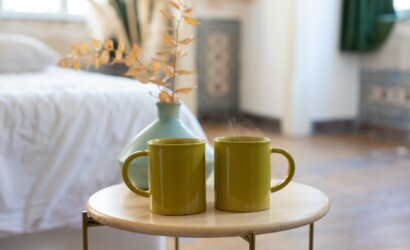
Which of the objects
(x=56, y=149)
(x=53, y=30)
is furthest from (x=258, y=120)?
(x=56, y=149)

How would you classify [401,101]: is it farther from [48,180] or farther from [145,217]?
[145,217]

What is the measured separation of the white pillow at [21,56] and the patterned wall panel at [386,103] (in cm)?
234

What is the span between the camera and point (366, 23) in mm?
3732

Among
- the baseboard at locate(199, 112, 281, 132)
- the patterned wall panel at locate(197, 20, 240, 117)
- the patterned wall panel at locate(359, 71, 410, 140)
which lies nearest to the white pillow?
the baseboard at locate(199, 112, 281, 132)

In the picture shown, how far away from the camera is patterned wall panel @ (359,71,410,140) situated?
11.8ft

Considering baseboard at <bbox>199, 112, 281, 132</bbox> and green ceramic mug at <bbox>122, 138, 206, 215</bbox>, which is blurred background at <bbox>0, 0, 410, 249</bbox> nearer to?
baseboard at <bbox>199, 112, 281, 132</bbox>

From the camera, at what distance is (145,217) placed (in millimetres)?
746

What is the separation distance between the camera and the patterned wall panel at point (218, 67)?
14.4 ft

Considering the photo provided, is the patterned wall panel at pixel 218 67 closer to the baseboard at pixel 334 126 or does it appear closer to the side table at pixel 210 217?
the baseboard at pixel 334 126

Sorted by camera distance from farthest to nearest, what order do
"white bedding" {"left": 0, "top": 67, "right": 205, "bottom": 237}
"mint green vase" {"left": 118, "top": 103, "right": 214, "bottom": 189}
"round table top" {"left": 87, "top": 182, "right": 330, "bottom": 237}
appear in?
1. "white bedding" {"left": 0, "top": 67, "right": 205, "bottom": 237}
2. "mint green vase" {"left": 118, "top": 103, "right": 214, "bottom": 189}
3. "round table top" {"left": 87, "top": 182, "right": 330, "bottom": 237}

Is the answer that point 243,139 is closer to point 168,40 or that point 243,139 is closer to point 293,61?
point 168,40

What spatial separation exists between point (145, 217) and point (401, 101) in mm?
3214

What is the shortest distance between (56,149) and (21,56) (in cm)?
103

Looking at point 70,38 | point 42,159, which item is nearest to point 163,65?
point 42,159
